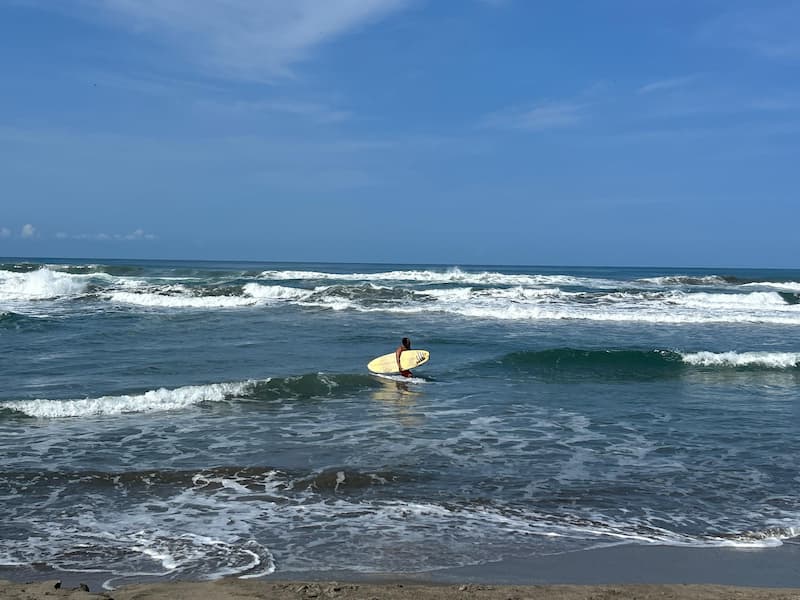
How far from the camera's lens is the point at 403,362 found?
602 inches

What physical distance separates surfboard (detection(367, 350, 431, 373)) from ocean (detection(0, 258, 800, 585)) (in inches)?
13.8

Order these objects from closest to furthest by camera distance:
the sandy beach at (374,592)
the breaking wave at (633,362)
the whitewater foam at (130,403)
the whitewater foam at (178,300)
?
the sandy beach at (374,592), the whitewater foam at (130,403), the breaking wave at (633,362), the whitewater foam at (178,300)

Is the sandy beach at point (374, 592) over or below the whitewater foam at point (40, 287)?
below

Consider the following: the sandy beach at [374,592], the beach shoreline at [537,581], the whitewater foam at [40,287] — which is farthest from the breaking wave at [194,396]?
the whitewater foam at [40,287]

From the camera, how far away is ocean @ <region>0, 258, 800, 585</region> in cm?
595

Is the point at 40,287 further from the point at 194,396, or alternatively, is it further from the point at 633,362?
the point at 633,362

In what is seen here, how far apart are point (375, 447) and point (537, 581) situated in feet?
14.3

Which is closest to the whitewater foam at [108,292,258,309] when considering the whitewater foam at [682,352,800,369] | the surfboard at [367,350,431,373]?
the surfboard at [367,350,431,373]

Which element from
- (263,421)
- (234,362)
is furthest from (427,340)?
(263,421)

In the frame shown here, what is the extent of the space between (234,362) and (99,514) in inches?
387

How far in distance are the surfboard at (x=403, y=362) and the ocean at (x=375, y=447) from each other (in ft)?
1.15

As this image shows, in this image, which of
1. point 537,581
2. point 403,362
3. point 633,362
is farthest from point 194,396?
point 633,362

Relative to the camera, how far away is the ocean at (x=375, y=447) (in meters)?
5.95

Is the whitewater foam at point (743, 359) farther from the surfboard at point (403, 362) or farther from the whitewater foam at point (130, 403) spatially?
the whitewater foam at point (130, 403)
